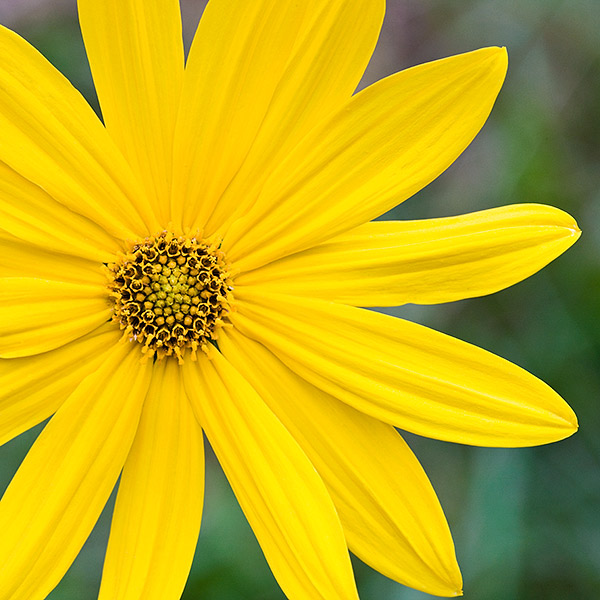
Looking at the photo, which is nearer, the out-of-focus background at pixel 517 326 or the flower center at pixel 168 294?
the flower center at pixel 168 294

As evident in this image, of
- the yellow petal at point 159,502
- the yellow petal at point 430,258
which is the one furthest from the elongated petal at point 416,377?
the yellow petal at point 159,502

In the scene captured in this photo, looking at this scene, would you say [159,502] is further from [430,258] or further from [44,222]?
[430,258]

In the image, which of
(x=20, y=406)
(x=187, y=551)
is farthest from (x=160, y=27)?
(x=187, y=551)

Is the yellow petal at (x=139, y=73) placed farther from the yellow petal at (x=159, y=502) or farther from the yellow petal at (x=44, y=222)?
the yellow petal at (x=159, y=502)

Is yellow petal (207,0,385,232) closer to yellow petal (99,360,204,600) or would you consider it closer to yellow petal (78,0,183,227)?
yellow petal (78,0,183,227)

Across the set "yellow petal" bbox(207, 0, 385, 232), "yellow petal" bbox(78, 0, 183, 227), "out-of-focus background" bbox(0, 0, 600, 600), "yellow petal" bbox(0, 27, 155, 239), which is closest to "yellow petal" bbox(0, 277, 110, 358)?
"yellow petal" bbox(0, 27, 155, 239)

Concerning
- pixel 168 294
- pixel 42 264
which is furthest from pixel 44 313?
pixel 168 294
